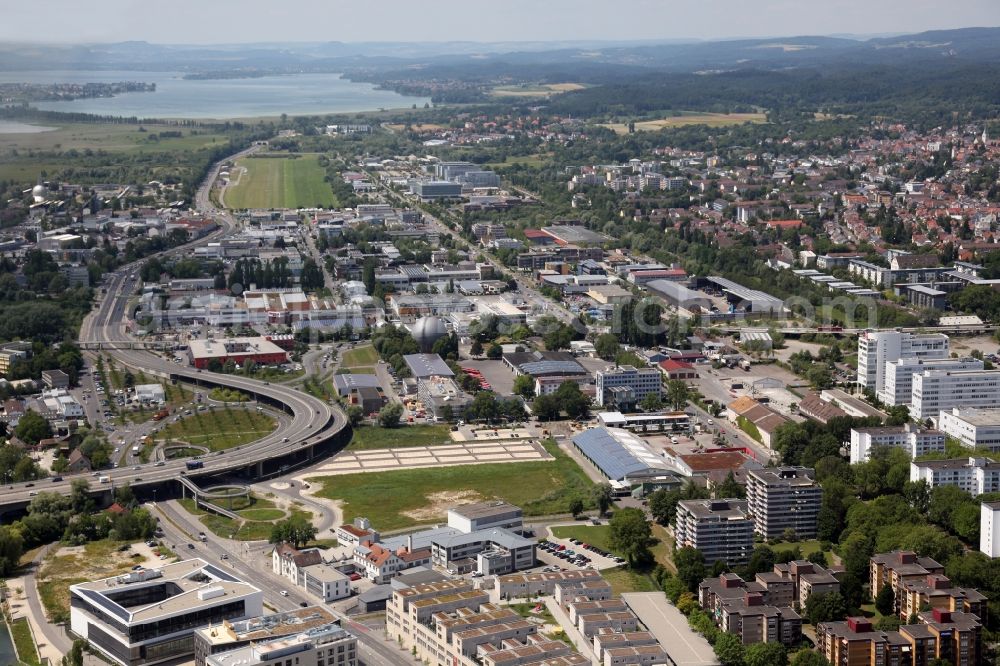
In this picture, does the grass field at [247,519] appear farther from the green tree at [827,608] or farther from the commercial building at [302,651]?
the green tree at [827,608]

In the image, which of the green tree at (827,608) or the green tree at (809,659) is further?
the green tree at (827,608)

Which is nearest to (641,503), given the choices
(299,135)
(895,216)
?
(895,216)

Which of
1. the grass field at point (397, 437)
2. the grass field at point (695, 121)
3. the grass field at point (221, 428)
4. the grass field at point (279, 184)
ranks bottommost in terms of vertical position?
the grass field at point (397, 437)

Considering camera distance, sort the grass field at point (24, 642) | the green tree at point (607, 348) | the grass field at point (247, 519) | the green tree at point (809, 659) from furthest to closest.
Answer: the green tree at point (607, 348) < the grass field at point (247, 519) < the grass field at point (24, 642) < the green tree at point (809, 659)

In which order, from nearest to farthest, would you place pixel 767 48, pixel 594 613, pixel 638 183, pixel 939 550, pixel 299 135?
pixel 594 613 → pixel 939 550 → pixel 638 183 → pixel 299 135 → pixel 767 48

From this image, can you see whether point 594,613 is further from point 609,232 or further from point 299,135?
point 299,135

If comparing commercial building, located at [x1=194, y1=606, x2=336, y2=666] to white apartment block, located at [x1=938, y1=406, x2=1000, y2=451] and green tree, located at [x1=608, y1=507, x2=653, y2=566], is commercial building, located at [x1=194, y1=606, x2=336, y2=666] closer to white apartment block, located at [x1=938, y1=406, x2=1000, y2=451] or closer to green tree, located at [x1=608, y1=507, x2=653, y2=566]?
green tree, located at [x1=608, y1=507, x2=653, y2=566]

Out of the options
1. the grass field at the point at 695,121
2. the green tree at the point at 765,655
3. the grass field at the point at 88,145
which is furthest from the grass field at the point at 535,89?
the green tree at the point at 765,655
